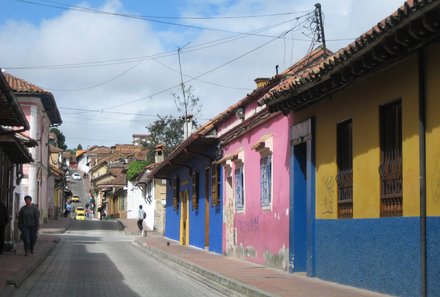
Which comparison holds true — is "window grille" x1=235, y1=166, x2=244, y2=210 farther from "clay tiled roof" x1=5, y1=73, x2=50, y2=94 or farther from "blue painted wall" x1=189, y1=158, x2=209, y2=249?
"clay tiled roof" x1=5, y1=73, x2=50, y2=94

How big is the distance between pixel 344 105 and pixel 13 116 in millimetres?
6249

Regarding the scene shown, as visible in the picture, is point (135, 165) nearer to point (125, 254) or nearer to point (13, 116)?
point (125, 254)

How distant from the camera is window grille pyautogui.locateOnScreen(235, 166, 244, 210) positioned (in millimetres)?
19469

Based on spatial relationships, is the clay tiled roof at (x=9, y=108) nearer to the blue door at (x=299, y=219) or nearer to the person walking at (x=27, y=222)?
the person walking at (x=27, y=222)

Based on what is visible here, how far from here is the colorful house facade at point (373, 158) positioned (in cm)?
891

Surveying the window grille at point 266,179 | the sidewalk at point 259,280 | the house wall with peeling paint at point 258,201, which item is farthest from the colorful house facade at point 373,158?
the window grille at point 266,179

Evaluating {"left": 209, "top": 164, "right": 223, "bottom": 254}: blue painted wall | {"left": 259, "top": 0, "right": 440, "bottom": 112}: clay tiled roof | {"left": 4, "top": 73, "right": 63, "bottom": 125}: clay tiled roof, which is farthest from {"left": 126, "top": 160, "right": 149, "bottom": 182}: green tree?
{"left": 259, "top": 0, "right": 440, "bottom": 112}: clay tiled roof

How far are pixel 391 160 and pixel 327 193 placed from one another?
9.02ft

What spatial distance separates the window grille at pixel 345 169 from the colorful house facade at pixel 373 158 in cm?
2

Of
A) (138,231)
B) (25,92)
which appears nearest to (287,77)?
(25,92)

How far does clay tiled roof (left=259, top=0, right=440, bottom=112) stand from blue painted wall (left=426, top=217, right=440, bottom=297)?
2.26 metres

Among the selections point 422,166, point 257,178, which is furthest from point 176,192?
point 422,166

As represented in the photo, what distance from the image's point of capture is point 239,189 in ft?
64.8

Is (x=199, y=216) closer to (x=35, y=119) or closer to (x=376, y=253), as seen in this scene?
(x=35, y=119)
